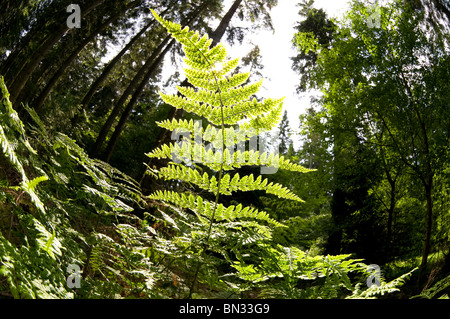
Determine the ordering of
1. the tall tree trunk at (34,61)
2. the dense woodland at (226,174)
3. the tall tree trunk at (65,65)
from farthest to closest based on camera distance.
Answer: the tall tree trunk at (65,65) → the tall tree trunk at (34,61) → the dense woodland at (226,174)

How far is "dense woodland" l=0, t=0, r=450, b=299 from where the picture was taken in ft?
3.93

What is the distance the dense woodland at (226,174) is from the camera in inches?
47.2

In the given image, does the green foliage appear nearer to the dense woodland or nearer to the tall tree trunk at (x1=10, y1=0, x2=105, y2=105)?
the dense woodland

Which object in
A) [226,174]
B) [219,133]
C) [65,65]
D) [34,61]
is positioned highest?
[65,65]

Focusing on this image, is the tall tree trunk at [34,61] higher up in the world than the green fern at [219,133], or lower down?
higher up

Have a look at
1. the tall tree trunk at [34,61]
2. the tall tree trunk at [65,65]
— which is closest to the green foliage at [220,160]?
the tall tree trunk at [34,61]

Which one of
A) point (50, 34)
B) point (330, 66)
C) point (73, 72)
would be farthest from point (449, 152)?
point (73, 72)

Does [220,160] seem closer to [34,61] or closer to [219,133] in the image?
[219,133]

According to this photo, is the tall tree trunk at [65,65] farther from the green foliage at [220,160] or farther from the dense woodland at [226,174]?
the green foliage at [220,160]

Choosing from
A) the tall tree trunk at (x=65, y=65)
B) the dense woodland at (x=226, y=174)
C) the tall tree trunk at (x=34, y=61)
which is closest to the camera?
the dense woodland at (x=226, y=174)

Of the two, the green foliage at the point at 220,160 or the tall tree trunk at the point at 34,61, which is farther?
the tall tree trunk at the point at 34,61

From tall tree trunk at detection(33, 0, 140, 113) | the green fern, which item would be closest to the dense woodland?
the green fern

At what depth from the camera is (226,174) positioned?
4.28 ft

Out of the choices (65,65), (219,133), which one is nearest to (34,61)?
(65,65)
